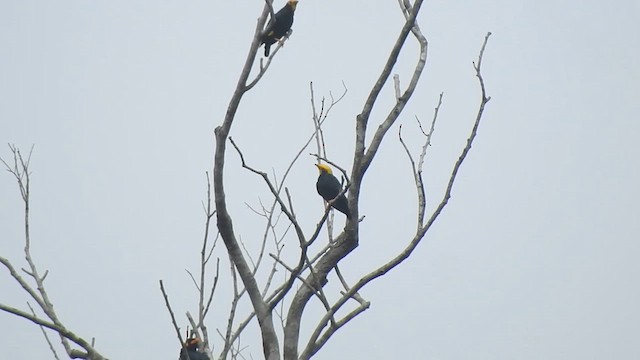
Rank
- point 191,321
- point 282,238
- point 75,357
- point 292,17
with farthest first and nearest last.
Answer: point 292,17
point 282,238
point 191,321
point 75,357

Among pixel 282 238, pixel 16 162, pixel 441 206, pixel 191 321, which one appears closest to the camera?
pixel 441 206

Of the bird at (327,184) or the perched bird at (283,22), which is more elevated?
the perched bird at (283,22)

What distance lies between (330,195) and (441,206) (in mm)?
3154

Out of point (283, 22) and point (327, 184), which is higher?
point (283, 22)

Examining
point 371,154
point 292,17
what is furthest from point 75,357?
point 292,17

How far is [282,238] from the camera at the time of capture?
414 centimetres

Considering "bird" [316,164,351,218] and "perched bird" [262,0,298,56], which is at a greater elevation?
"perched bird" [262,0,298,56]

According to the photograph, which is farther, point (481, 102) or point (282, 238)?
point (282, 238)

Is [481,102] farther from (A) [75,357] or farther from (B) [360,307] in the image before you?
(A) [75,357]

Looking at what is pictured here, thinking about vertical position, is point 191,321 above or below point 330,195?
below

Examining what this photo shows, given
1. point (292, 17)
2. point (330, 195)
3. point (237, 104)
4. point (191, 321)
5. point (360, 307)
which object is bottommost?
point (360, 307)

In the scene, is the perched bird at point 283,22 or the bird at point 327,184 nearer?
the perched bird at point 283,22

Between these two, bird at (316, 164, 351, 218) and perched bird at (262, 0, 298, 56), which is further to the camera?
bird at (316, 164, 351, 218)

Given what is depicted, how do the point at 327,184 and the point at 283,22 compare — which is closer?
the point at 283,22
